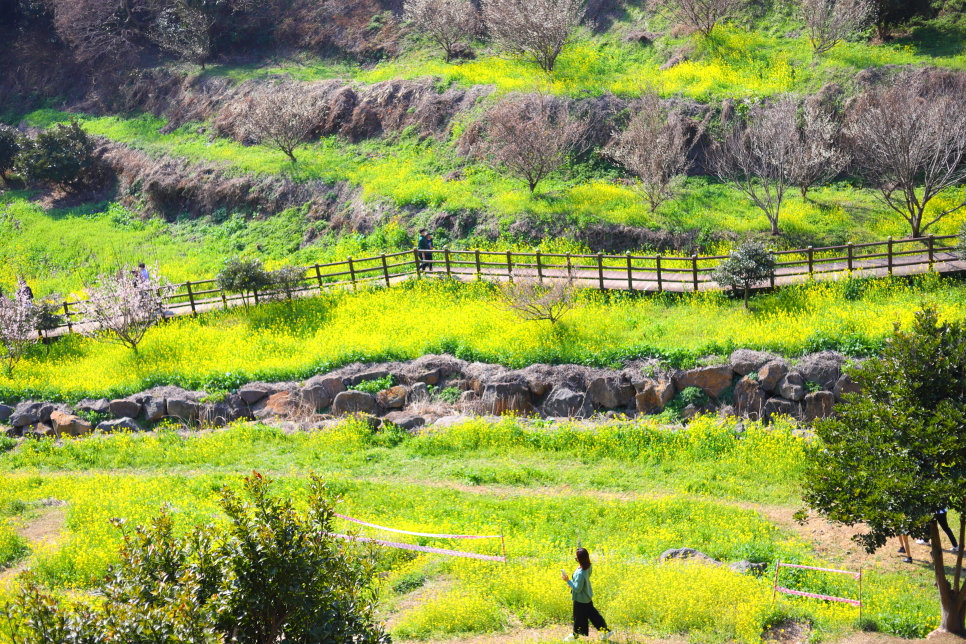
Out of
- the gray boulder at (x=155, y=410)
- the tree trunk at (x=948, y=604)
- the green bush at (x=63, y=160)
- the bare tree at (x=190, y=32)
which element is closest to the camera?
the tree trunk at (x=948, y=604)

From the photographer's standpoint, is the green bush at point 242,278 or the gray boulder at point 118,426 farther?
the green bush at point 242,278

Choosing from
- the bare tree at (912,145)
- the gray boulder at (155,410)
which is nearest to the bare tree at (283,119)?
the gray boulder at (155,410)

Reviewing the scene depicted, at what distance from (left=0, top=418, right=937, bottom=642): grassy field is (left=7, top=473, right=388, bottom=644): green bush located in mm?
3612

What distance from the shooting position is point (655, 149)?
2744 cm

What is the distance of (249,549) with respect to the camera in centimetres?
786

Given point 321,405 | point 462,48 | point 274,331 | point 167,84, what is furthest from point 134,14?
point 321,405

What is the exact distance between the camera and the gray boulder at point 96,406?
2165 centimetres

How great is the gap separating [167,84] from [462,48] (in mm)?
15335

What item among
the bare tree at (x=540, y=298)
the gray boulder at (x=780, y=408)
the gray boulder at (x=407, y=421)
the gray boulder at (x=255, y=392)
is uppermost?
the bare tree at (x=540, y=298)

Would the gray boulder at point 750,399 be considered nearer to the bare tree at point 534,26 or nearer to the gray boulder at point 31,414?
the gray boulder at point 31,414

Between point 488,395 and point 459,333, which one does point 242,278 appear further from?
point 488,395

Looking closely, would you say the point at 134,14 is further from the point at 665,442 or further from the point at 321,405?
the point at 665,442

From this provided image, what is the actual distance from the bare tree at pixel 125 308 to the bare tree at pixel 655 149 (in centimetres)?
1567

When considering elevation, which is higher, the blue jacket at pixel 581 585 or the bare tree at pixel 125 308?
the bare tree at pixel 125 308
